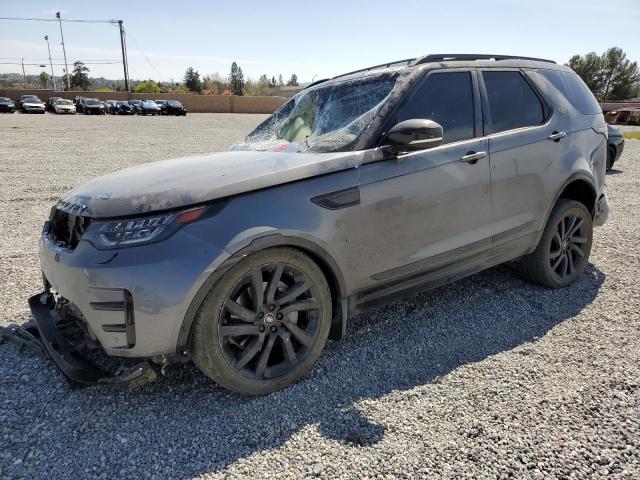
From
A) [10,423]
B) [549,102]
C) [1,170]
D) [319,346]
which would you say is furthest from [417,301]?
[1,170]

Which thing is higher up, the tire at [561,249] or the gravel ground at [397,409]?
the tire at [561,249]

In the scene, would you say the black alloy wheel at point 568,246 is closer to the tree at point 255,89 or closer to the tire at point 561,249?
the tire at point 561,249

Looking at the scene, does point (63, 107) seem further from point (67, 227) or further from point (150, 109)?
point (67, 227)

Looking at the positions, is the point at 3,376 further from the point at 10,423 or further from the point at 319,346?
the point at 319,346

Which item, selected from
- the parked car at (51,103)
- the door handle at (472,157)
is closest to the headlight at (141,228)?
the door handle at (472,157)

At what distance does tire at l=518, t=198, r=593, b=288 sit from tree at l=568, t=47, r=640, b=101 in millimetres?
77594

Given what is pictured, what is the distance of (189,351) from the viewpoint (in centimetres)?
246

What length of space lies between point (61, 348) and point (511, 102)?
361 centimetres

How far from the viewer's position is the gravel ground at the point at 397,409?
220 centimetres

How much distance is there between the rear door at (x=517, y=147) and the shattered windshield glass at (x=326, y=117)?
2.96 feet

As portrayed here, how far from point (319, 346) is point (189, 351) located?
782 millimetres

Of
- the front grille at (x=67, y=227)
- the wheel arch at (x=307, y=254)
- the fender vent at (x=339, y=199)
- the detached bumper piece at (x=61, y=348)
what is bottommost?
the detached bumper piece at (x=61, y=348)

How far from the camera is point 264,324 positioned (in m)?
2.62

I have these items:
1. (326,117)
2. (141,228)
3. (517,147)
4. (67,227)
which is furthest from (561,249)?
(67,227)
